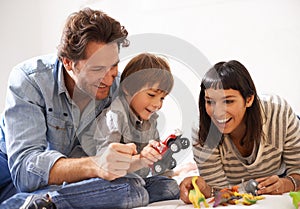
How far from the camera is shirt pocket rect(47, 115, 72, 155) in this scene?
1.61 meters

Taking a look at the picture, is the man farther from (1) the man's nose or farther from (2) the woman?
(2) the woman

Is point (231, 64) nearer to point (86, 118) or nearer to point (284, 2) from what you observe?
point (86, 118)

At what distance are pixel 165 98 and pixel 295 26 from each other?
0.97 metres

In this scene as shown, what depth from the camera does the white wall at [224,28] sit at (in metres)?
2.25

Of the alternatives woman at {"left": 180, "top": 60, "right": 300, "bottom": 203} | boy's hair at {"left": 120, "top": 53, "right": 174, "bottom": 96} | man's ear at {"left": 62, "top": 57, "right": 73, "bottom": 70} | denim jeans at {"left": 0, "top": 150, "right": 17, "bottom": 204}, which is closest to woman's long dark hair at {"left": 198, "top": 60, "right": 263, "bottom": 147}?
woman at {"left": 180, "top": 60, "right": 300, "bottom": 203}

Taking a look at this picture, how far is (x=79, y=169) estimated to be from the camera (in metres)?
1.46

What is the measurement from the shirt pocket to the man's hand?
0.22 metres

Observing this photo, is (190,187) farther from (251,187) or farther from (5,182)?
(5,182)

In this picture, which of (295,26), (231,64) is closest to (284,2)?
(295,26)

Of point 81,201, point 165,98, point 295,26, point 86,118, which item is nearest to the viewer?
point 81,201

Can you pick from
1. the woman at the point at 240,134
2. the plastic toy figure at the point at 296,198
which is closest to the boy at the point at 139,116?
the woman at the point at 240,134

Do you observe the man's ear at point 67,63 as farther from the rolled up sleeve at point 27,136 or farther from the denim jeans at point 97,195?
the denim jeans at point 97,195

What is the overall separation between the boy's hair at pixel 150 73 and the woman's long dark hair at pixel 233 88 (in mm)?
109

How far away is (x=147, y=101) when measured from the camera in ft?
4.98
